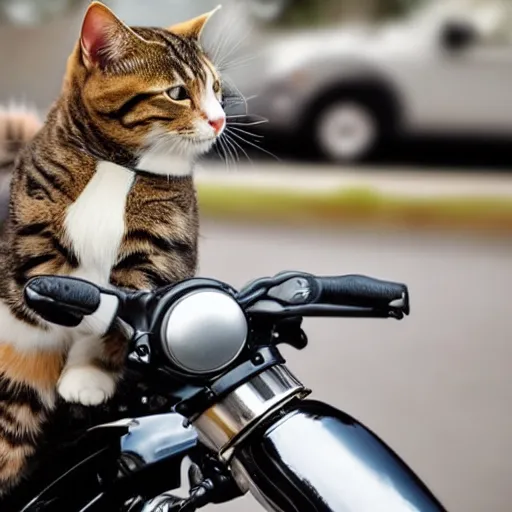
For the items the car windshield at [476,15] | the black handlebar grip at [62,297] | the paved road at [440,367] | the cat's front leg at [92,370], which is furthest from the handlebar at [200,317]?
the paved road at [440,367]

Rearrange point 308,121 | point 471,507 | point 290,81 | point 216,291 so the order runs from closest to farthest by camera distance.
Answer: point 216,291, point 290,81, point 308,121, point 471,507

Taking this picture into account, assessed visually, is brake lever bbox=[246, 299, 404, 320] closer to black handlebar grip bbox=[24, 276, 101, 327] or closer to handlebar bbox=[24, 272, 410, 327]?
handlebar bbox=[24, 272, 410, 327]

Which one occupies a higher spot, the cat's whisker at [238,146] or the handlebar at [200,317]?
the cat's whisker at [238,146]

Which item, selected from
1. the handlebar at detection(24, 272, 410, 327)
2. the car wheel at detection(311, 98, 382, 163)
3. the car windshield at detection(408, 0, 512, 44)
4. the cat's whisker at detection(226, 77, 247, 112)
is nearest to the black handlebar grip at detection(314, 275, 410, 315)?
the handlebar at detection(24, 272, 410, 327)

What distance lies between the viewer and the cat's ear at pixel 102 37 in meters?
1.10

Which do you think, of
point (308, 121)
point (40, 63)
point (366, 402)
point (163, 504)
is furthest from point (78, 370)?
point (366, 402)

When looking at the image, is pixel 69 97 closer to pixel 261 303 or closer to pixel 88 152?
pixel 88 152

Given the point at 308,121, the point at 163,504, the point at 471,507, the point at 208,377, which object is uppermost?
the point at 308,121

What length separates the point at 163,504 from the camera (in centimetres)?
107

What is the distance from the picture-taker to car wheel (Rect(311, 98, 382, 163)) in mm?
1980

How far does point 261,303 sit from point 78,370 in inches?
11.3

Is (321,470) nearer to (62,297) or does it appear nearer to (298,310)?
(298,310)

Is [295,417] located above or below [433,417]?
above

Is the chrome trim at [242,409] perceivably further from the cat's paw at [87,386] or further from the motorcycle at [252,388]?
the cat's paw at [87,386]
